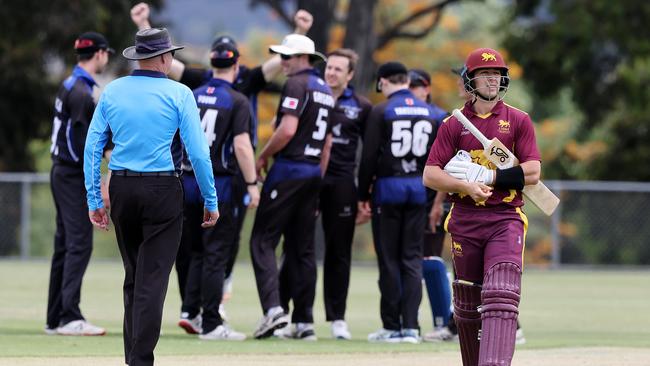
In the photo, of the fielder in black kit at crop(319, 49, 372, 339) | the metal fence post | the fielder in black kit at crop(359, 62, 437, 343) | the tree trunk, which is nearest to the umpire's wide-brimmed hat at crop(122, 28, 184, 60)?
the fielder in black kit at crop(359, 62, 437, 343)

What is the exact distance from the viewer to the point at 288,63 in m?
12.0

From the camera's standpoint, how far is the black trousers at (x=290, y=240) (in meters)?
11.8

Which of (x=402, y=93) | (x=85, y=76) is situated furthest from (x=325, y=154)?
(x=85, y=76)

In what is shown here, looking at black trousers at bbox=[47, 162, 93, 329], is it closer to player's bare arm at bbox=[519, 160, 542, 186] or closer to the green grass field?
the green grass field

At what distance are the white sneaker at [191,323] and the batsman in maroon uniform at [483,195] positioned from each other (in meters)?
4.00

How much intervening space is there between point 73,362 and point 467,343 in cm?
291

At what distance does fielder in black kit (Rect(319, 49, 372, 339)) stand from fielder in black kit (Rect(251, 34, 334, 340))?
43cm

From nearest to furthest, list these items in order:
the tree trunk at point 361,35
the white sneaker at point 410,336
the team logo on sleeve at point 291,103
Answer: the team logo on sleeve at point 291,103 → the white sneaker at point 410,336 → the tree trunk at point 361,35

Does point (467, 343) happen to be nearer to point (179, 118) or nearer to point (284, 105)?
point (179, 118)

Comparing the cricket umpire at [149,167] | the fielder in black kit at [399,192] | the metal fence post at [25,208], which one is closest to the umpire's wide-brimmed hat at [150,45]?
the cricket umpire at [149,167]

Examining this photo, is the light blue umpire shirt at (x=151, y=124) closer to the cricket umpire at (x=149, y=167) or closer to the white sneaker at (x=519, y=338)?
the cricket umpire at (x=149, y=167)

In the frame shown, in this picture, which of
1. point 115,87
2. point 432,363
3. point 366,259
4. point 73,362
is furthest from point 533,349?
point 366,259

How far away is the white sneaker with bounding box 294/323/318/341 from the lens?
1207cm

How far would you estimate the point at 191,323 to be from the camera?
12023mm
